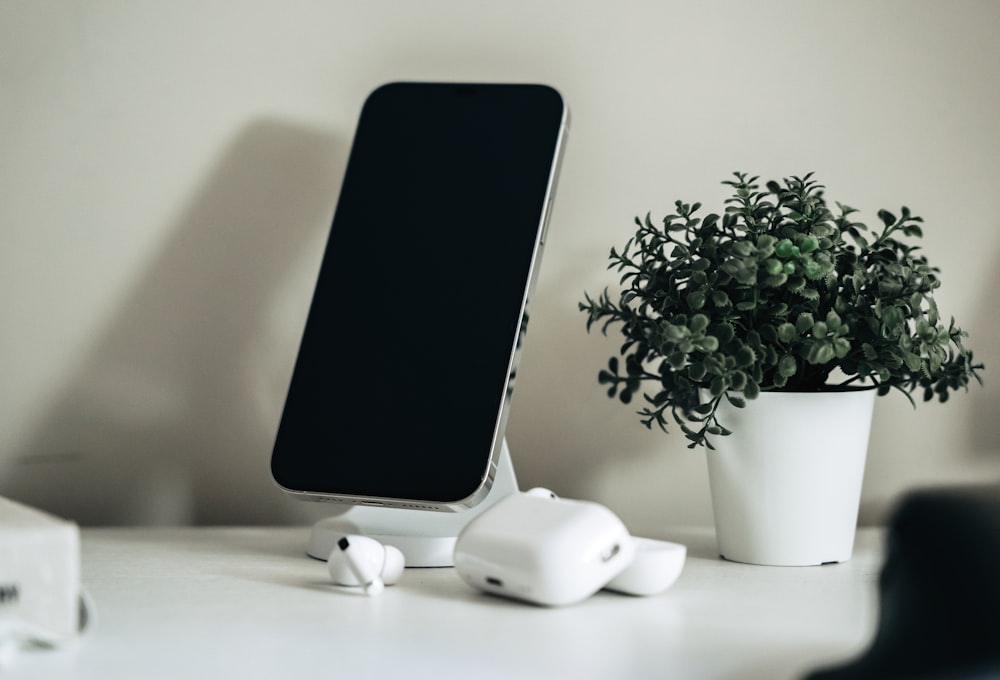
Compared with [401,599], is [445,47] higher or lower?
higher

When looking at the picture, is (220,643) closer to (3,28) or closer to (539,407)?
(539,407)

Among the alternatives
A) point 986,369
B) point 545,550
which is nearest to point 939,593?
point 545,550

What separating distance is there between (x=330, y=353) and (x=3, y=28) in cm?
44

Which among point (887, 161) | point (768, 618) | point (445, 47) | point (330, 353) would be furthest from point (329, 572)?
point (887, 161)

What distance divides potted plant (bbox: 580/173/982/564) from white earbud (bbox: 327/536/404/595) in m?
0.21

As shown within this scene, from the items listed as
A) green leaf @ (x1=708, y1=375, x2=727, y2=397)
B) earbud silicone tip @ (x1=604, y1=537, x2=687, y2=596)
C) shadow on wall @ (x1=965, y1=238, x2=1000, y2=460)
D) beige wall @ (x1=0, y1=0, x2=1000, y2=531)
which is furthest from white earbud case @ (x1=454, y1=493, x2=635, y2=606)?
shadow on wall @ (x1=965, y1=238, x2=1000, y2=460)

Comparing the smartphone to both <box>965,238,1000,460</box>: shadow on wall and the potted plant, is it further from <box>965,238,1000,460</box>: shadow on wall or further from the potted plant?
<box>965,238,1000,460</box>: shadow on wall

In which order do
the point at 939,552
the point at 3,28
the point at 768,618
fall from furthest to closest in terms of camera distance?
the point at 3,28 → the point at 768,618 → the point at 939,552

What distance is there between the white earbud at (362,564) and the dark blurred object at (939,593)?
324 millimetres

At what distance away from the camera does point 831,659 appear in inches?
19.7

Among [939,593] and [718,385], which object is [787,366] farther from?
[939,593]

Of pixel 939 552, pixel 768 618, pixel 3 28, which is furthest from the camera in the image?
pixel 3 28

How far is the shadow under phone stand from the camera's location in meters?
0.72

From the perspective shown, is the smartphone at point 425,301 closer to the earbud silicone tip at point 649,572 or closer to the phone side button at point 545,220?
the phone side button at point 545,220
